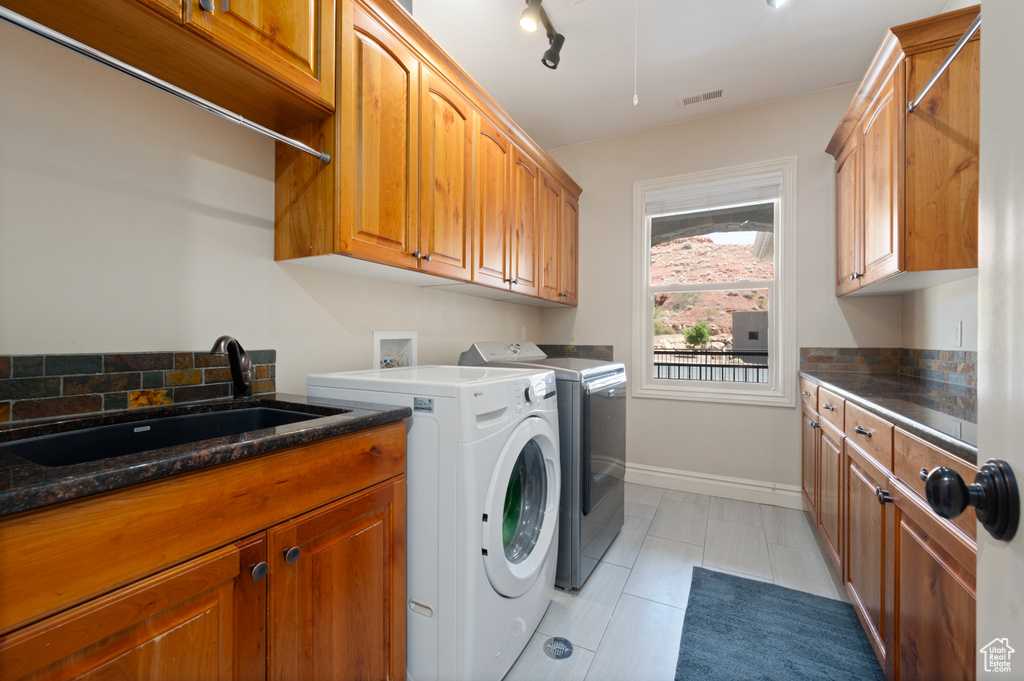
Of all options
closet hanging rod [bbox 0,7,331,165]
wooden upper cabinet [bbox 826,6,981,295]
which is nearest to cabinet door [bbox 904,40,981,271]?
wooden upper cabinet [bbox 826,6,981,295]

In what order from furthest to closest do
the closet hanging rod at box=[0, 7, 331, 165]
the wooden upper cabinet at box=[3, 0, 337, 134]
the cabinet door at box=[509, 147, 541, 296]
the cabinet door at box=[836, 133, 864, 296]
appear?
1. the cabinet door at box=[509, 147, 541, 296]
2. the cabinet door at box=[836, 133, 864, 296]
3. the wooden upper cabinet at box=[3, 0, 337, 134]
4. the closet hanging rod at box=[0, 7, 331, 165]

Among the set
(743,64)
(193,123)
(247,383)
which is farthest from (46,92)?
(743,64)

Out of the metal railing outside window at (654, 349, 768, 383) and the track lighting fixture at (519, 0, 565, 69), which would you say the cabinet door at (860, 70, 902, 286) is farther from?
the track lighting fixture at (519, 0, 565, 69)

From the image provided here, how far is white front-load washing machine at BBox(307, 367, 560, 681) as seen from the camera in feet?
4.20

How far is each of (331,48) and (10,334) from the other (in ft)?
3.84

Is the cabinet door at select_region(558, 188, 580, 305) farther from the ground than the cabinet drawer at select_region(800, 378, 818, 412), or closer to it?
farther from the ground

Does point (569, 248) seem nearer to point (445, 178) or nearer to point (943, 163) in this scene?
point (445, 178)

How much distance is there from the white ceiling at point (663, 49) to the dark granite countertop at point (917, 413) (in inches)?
72.1

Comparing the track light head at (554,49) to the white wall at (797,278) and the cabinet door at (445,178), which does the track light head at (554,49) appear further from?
the white wall at (797,278)

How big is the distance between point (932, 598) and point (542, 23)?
2590 mm

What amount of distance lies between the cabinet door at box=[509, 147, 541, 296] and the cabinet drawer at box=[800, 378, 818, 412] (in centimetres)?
170

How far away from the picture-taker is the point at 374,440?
3.98 ft

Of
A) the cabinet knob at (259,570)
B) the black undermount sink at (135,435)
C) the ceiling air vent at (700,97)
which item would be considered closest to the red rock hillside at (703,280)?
the ceiling air vent at (700,97)

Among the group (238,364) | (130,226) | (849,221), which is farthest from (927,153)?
(130,226)
